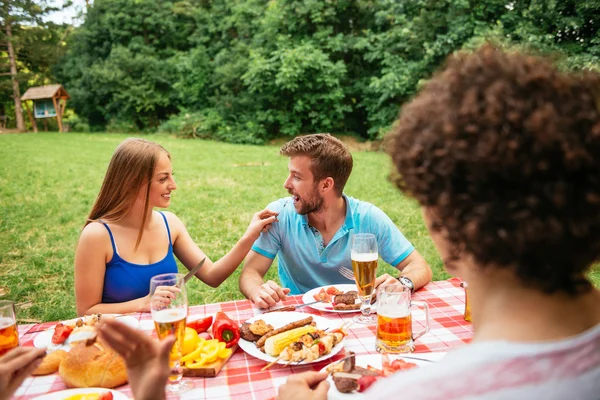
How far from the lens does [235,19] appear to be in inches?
958

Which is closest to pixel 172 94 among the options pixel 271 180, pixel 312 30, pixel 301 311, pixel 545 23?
pixel 312 30

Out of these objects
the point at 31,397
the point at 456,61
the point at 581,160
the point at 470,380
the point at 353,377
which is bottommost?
the point at 31,397

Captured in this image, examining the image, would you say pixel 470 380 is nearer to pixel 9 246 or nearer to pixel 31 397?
pixel 31 397

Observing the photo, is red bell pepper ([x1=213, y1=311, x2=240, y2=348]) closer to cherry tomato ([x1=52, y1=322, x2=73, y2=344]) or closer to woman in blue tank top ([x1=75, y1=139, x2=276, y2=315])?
cherry tomato ([x1=52, y1=322, x2=73, y2=344])

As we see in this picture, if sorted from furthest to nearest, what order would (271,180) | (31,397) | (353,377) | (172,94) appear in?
(172,94)
(271,180)
(31,397)
(353,377)

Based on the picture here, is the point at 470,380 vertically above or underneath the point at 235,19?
underneath

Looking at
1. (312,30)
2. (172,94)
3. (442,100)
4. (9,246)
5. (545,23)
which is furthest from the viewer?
(172,94)

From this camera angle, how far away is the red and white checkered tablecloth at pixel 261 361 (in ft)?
5.30

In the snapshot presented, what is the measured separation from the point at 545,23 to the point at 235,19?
15224 millimetres

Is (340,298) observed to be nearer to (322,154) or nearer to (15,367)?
(322,154)

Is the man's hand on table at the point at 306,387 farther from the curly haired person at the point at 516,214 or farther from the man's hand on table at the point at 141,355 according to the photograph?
the curly haired person at the point at 516,214

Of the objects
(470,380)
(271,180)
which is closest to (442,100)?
(470,380)

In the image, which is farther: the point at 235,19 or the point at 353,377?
the point at 235,19

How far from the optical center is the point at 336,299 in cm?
227
